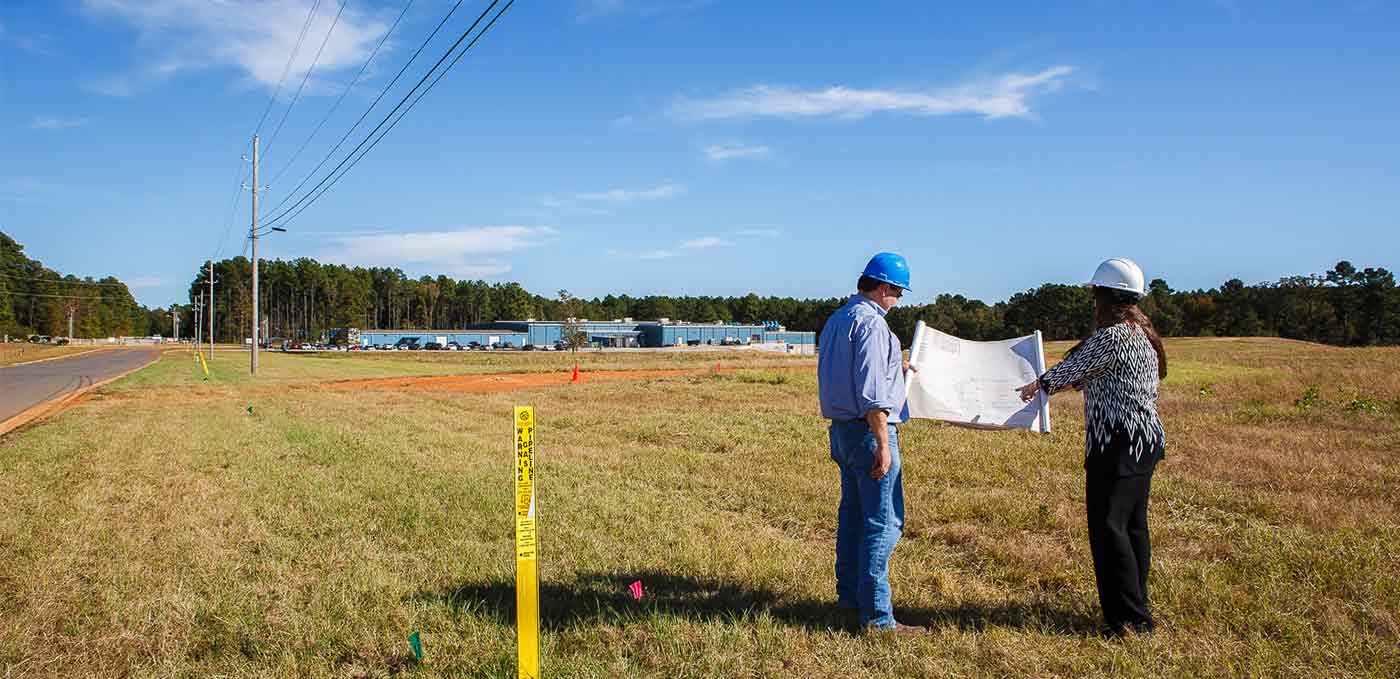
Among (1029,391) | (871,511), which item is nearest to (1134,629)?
(1029,391)

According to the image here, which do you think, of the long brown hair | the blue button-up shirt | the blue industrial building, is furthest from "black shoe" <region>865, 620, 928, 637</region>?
the blue industrial building

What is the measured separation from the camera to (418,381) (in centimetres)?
3694

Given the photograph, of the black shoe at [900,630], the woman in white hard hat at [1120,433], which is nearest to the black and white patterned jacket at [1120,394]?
the woman in white hard hat at [1120,433]

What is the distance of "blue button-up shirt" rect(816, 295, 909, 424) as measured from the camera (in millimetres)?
4590

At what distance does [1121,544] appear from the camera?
465 centimetres

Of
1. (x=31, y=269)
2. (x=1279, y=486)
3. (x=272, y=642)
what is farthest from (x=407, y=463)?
(x=31, y=269)

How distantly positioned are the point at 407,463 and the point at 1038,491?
7.82 meters

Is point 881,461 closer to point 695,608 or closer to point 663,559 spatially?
point 695,608

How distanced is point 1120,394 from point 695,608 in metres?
2.90

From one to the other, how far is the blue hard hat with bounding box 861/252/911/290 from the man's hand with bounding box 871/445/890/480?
0.97 metres

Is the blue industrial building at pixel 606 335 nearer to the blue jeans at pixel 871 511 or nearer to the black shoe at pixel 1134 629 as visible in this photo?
the blue jeans at pixel 871 511

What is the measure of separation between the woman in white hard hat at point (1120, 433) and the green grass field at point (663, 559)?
0.30 metres

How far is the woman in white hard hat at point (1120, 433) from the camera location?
466 cm

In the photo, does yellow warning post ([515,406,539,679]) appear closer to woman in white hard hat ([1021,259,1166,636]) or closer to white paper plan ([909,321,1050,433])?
white paper plan ([909,321,1050,433])
